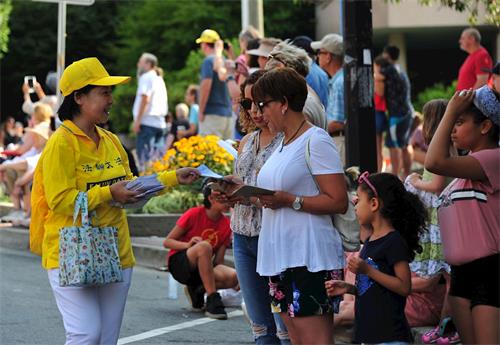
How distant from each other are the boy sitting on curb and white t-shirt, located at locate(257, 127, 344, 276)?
154 inches

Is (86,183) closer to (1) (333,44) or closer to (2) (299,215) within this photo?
(2) (299,215)

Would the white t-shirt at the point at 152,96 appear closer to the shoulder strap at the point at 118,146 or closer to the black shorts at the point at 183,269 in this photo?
the black shorts at the point at 183,269

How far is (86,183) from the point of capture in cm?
614

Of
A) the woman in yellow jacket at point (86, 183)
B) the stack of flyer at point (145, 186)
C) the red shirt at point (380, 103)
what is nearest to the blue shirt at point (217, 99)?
the red shirt at point (380, 103)

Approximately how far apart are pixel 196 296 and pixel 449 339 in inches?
111

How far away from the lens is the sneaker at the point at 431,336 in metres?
8.01

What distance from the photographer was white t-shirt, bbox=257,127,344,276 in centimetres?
572

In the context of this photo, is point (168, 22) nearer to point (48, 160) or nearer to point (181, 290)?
point (181, 290)

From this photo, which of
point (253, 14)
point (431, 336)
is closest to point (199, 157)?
point (253, 14)

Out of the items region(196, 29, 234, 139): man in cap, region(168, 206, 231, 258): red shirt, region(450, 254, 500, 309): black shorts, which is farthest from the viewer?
region(196, 29, 234, 139): man in cap

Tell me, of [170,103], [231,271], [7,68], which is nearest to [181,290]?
[231,271]

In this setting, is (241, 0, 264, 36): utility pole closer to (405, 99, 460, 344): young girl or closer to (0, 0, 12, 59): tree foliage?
(405, 99, 460, 344): young girl

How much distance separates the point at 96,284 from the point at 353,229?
4.58 feet

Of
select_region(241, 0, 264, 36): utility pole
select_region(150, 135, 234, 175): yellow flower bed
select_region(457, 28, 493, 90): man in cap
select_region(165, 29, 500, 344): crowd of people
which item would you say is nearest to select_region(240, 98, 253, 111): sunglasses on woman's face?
select_region(165, 29, 500, 344): crowd of people
